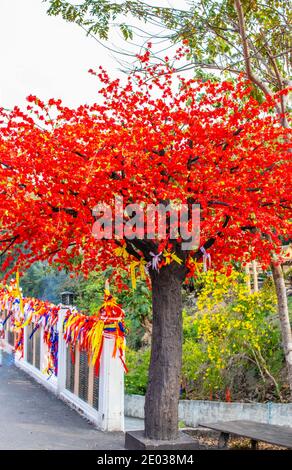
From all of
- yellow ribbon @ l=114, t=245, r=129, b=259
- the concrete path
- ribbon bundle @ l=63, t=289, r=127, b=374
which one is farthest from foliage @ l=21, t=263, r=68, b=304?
yellow ribbon @ l=114, t=245, r=129, b=259

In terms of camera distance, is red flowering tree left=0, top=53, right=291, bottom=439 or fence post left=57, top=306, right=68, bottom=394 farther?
fence post left=57, top=306, right=68, bottom=394

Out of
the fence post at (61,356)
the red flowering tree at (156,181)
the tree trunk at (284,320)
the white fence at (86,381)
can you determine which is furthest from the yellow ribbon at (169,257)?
the fence post at (61,356)

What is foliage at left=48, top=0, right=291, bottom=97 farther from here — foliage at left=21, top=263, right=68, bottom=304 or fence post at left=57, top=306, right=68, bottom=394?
foliage at left=21, top=263, right=68, bottom=304

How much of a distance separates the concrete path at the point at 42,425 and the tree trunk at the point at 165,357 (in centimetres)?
68

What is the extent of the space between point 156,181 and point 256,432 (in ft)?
11.1

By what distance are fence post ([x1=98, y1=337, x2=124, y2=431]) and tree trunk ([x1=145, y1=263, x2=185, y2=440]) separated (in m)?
0.91

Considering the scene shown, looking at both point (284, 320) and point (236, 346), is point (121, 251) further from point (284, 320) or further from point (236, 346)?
point (236, 346)

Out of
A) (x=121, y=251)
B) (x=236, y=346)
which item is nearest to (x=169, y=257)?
(x=121, y=251)

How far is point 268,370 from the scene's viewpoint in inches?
485

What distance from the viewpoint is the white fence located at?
8.91 metres

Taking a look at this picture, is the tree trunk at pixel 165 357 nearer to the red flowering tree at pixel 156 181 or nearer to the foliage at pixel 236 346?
the red flowering tree at pixel 156 181

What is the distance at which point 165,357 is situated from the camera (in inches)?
318

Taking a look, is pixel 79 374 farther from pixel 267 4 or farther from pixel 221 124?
pixel 267 4
